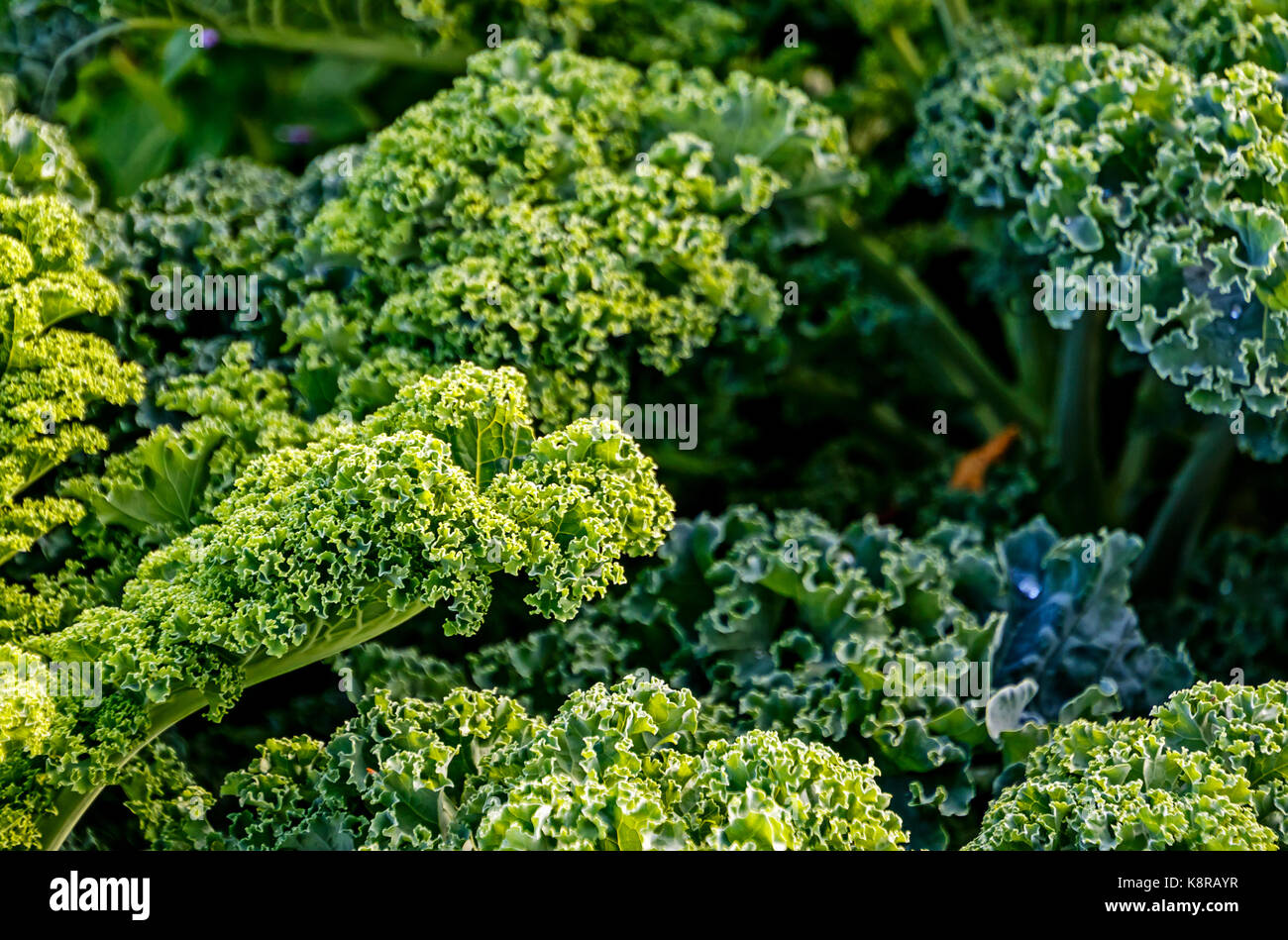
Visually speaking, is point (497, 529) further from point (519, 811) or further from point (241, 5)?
point (241, 5)

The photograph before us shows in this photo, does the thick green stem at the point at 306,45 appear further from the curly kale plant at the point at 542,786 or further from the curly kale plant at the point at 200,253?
the curly kale plant at the point at 542,786

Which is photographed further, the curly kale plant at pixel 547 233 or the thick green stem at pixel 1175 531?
the thick green stem at pixel 1175 531

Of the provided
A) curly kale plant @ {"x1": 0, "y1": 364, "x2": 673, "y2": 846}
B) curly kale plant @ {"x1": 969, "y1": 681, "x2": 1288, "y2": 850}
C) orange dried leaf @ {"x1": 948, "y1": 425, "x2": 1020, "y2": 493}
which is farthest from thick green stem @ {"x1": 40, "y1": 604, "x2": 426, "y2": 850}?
orange dried leaf @ {"x1": 948, "y1": 425, "x2": 1020, "y2": 493}

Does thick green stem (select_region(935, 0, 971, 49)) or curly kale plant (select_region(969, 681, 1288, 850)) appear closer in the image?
curly kale plant (select_region(969, 681, 1288, 850))

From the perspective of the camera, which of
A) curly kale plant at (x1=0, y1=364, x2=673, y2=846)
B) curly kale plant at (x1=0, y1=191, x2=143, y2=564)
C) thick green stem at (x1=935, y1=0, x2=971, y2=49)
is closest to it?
curly kale plant at (x1=0, y1=364, x2=673, y2=846)

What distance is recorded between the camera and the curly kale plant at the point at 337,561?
5.91 ft

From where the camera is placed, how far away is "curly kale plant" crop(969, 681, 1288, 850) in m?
1.75

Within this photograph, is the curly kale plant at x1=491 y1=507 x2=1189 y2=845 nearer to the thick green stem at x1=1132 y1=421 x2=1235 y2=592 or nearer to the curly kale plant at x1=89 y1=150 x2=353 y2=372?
the thick green stem at x1=1132 y1=421 x2=1235 y2=592

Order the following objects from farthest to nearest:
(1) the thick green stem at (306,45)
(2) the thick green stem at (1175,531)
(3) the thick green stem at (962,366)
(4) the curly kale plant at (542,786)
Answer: (3) the thick green stem at (962,366) < (2) the thick green stem at (1175,531) < (1) the thick green stem at (306,45) < (4) the curly kale plant at (542,786)

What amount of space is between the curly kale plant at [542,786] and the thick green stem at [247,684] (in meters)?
0.15

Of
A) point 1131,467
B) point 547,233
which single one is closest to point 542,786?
point 547,233

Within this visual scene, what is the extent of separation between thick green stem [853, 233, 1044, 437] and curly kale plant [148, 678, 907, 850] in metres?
1.77

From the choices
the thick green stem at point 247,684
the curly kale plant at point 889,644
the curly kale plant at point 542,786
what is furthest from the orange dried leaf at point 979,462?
the thick green stem at point 247,684
